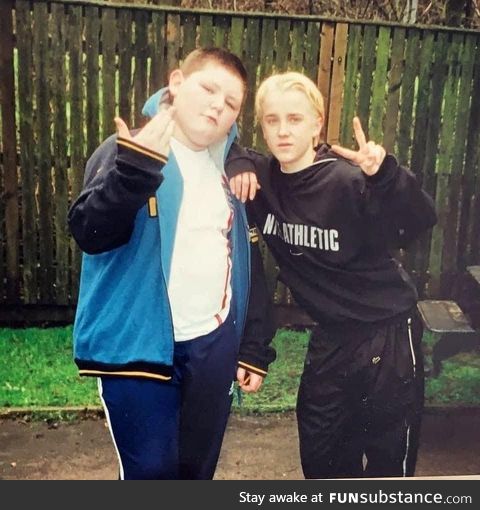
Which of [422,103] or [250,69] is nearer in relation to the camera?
[250,69]

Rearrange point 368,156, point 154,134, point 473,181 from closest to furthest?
1. point 154,134
2. point 368,156
3. point 473,181

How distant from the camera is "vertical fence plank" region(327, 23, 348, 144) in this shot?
1.88m

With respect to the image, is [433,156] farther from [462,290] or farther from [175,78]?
[175,78]

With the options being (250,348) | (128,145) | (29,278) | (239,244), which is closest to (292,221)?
(239,244)

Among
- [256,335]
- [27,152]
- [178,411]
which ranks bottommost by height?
[178,411]

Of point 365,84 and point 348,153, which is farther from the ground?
point 365,84

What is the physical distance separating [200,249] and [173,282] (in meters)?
0.09

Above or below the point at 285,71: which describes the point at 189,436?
below

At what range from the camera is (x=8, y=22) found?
190 cm

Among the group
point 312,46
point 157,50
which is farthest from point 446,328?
point 157,50

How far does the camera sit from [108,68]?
1884 millimetres

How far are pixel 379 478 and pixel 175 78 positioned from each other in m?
1.05

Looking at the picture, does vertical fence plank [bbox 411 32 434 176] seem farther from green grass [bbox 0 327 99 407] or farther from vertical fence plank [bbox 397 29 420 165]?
green grass [bbox 0 327 99 407]

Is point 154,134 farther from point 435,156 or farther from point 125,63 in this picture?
point 435,156
